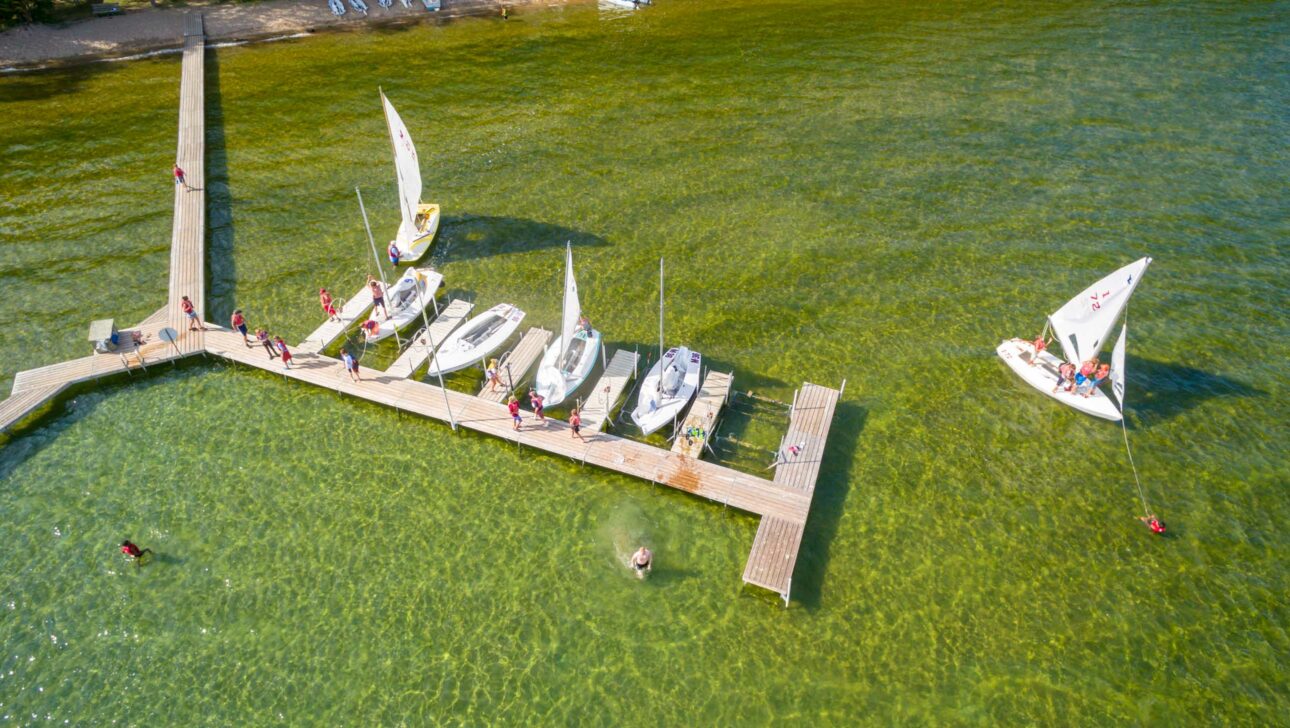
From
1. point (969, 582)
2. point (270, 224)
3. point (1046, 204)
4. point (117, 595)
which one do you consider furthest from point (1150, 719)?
point (270, 224)

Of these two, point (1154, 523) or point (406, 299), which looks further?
point (406, 299)

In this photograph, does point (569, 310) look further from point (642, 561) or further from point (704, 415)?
point (642, 561)

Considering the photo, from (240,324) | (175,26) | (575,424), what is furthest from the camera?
(175,26)

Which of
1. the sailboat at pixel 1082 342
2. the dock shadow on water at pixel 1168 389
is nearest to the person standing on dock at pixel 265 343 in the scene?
the sailboat at pixel 1082 342

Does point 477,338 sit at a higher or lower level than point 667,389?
higher

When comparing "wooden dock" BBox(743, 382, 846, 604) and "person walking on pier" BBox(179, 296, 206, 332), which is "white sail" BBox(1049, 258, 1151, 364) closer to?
"wooden dock" BBox(743, 382, 846, 604)

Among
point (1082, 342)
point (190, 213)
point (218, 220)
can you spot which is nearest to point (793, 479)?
point (1082, 342)
